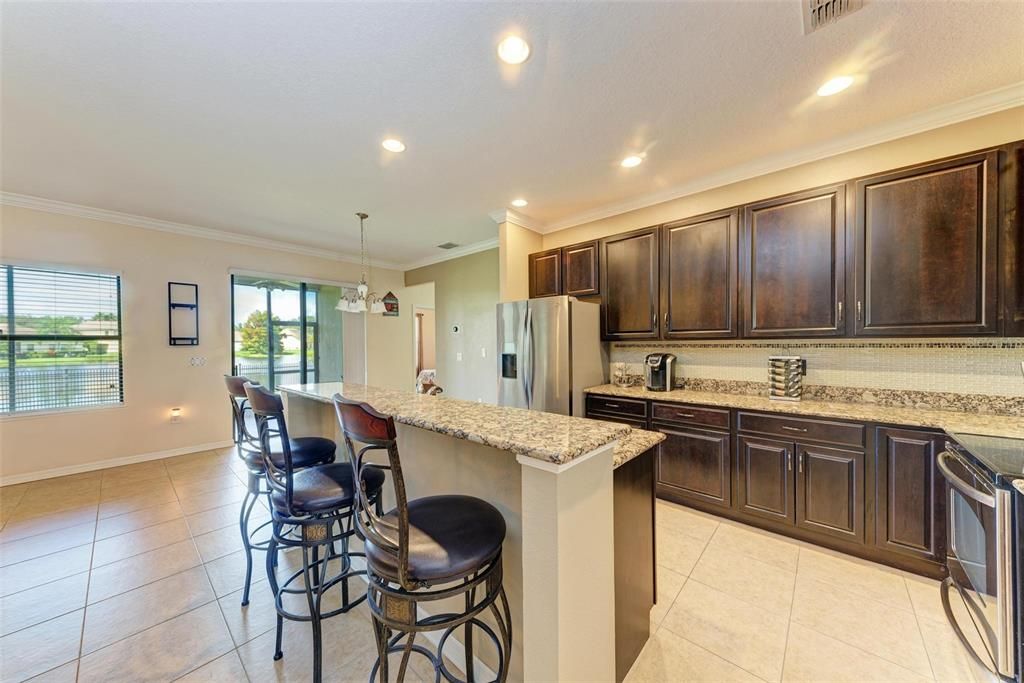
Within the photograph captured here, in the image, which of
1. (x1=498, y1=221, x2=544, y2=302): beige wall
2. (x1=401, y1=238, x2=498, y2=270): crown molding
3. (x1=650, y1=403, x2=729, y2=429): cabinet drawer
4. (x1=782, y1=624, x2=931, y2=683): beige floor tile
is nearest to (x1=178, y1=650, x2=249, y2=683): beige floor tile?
(x1=782, y1=624, x2=931, y2=683): beige floor tile

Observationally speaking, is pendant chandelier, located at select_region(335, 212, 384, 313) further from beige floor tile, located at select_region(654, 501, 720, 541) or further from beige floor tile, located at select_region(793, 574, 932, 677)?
beige floor tile, located at select_region(793, 574, 932, 677)

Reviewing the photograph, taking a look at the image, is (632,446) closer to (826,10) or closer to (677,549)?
(677,549)

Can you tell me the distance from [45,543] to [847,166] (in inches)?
241

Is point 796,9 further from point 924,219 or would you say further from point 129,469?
point 129,469


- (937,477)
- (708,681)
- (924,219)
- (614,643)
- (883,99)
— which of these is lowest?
(708,681)

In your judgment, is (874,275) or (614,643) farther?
(874,275)

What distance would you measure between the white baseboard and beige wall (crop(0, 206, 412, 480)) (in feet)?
0.08

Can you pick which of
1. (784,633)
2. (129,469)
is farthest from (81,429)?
(784,633)

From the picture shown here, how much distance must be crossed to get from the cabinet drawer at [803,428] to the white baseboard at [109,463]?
5832 mm

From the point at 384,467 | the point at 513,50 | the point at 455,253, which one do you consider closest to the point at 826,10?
the point at 513,50

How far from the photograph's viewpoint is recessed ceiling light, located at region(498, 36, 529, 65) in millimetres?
1704

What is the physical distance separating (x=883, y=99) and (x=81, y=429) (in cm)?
732

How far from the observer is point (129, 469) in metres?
3.85

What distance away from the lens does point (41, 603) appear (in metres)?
1.89
